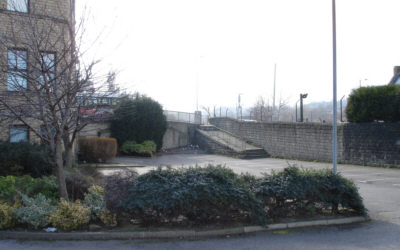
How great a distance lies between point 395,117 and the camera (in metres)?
18.7

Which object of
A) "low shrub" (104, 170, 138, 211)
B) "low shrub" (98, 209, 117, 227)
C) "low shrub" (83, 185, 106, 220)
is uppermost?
"low shrub" (104, 170, 138, 211)

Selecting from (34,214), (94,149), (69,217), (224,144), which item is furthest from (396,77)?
(34,214)

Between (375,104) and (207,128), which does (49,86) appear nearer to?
(375,104)

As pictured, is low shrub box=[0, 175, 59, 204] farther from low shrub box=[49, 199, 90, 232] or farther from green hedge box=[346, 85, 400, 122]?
green hedge box=[346, 85, 400, 122]

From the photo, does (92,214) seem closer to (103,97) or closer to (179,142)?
(103,97)

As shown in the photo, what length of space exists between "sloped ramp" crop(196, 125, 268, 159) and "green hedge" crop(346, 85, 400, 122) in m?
8.10

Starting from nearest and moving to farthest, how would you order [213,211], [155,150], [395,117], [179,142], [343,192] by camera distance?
[213,211] < [343,192] < [395,117] < [155,150] < [179,142]

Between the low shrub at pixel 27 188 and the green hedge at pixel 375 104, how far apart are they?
16.1 meters

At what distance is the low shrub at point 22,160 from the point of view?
40.4 ft

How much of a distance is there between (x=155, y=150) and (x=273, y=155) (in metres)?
8.58

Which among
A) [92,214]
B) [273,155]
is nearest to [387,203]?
[92,214]

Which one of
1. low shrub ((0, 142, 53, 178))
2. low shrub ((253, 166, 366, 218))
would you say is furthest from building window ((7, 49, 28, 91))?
low shrub ((253, 166, 366, 218))

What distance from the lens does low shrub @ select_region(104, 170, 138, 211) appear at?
23.5 feet

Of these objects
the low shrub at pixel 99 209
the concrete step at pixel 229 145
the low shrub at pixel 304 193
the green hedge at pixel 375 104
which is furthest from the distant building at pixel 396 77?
the low shrub at pixel 99 209
